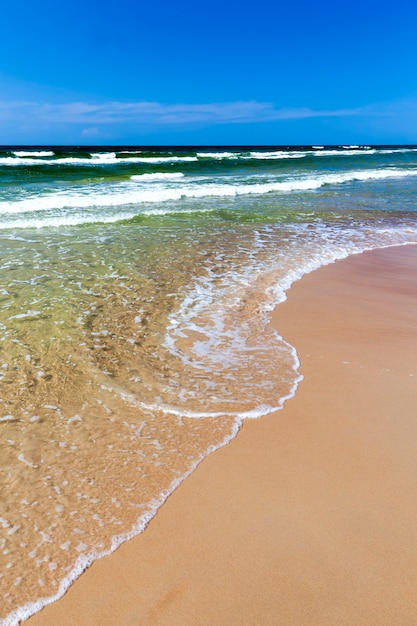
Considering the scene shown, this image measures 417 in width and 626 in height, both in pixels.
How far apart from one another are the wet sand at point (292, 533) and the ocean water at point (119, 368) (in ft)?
0.43

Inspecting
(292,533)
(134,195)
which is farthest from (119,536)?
(134,195)

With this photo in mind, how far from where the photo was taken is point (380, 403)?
3.19 metres

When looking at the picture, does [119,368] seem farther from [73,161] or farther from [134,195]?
[73,161]

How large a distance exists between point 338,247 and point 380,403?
5.47m

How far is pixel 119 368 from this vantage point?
11.8 ft

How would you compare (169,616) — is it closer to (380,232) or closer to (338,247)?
(338,247)

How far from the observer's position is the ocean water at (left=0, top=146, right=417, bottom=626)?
2137mm

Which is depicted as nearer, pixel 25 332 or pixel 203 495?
pixel 203 495

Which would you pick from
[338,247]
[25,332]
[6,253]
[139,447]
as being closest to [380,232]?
[338,247]

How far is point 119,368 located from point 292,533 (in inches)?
75.0

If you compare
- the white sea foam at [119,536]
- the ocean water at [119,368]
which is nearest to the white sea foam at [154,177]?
the ocean water at [119,368]

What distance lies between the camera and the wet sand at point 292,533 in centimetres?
177

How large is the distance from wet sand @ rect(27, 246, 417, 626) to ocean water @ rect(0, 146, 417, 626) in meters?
0.13

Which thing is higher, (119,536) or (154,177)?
(119,536)
